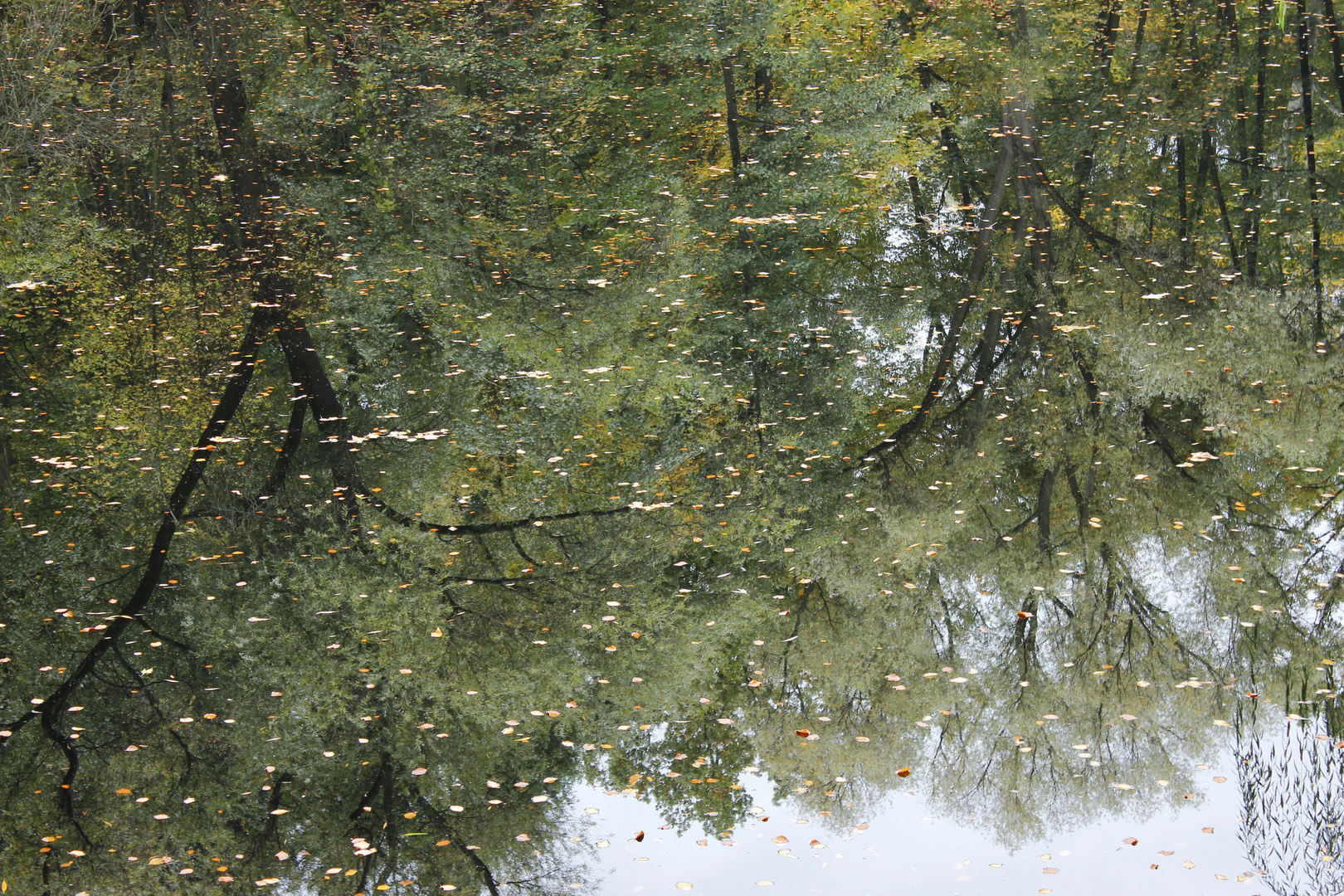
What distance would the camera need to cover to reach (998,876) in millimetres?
5164

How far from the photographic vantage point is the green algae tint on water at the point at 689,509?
5535mm

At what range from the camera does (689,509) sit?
810cm

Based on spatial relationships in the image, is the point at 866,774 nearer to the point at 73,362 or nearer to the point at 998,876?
the point at 998,876

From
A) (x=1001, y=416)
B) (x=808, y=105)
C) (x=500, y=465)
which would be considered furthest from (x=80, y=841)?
(x=808, y=105)

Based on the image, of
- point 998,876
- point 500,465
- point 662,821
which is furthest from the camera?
point 500,465

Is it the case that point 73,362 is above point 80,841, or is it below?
above

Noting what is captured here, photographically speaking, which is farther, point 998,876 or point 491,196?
point 491,196

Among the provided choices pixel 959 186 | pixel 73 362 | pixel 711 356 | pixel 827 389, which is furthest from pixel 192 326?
pixel 959 186

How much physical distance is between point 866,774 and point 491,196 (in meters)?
10.8

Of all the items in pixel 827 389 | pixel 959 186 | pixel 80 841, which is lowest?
pixel 80 841

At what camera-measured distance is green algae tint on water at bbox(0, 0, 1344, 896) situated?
5.54 meters

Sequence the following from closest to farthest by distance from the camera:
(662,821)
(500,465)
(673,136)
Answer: (662,821), (500,465), (673,136)

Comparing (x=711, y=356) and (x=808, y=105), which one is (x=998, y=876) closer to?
(x=711, y=356)

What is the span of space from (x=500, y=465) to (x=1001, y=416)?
417 centimetres
